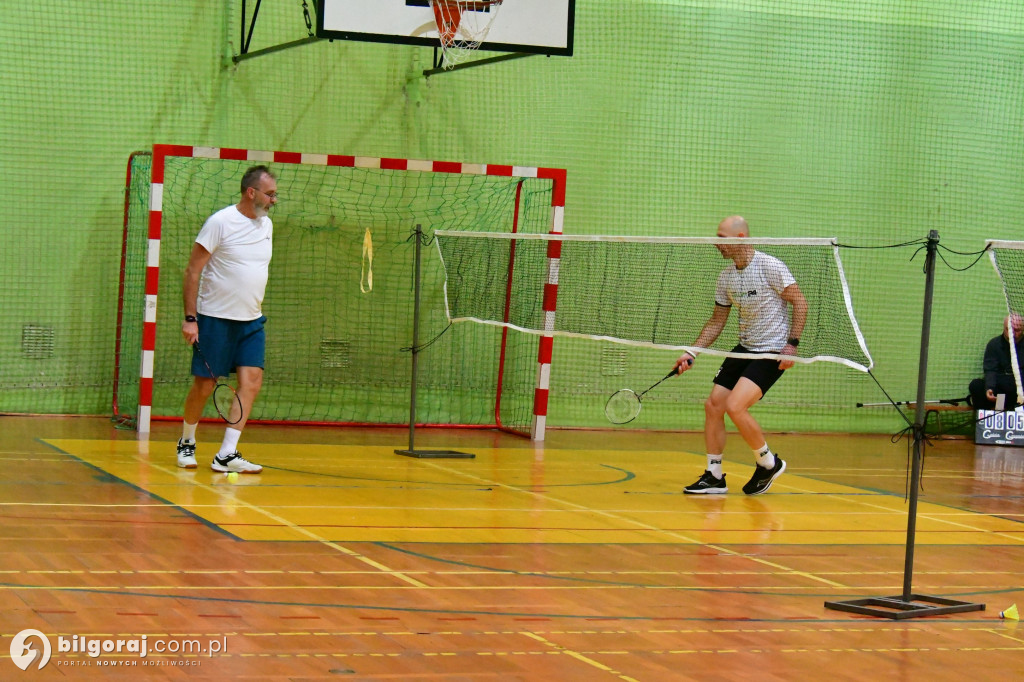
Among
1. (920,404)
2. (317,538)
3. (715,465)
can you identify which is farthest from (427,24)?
(920,404)

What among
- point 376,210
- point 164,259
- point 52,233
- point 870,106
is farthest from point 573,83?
point 52,233

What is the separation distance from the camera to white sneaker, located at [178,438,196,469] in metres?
9.34

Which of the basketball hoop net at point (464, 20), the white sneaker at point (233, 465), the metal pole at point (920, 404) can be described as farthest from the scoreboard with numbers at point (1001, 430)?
the metal pole at point (920, 404)

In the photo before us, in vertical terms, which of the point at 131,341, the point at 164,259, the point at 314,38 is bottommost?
the point at 131,341

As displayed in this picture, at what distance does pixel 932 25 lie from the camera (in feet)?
50.2

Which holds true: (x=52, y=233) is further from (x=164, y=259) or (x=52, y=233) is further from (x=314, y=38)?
(x=314, y=38)

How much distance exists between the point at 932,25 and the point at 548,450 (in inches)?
293

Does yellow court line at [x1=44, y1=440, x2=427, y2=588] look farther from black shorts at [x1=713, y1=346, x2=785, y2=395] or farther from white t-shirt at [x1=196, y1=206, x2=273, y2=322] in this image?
black shorts at [x1=713, y1=346, x2=785, y2=395]

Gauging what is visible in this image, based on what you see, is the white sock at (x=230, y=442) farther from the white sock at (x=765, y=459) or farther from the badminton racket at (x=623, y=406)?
the badminton racket at (x=623, y=406)

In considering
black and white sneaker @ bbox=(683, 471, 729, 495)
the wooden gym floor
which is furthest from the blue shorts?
black and white sneaker @ bbox=(683, 471, 729, 495)

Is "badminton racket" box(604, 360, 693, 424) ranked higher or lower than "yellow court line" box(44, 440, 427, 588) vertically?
higher

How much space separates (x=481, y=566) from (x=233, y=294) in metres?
3.52

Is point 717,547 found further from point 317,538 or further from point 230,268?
point 230,268

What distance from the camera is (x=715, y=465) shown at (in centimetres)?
954
